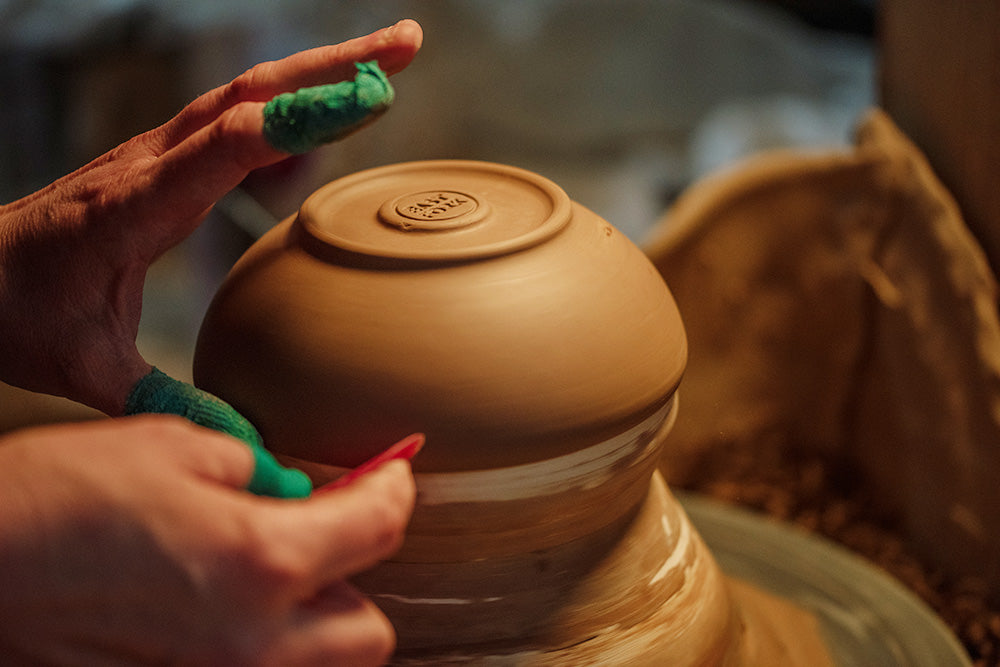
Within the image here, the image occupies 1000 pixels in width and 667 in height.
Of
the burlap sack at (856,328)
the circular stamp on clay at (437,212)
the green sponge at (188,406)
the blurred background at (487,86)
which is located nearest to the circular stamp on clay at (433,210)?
the circular stamp on clay at (437,212)

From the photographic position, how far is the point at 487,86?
5.07m

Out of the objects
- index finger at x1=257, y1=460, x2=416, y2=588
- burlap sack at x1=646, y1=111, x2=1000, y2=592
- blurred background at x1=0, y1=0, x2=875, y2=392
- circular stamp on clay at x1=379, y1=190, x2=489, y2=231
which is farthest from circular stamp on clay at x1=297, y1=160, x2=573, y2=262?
blurred background at x1=0, y1=0, x2=875, y2=392

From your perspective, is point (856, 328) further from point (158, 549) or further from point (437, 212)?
point (158, 549)

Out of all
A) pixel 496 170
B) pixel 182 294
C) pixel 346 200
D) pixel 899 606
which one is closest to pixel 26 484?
pixel 346 200

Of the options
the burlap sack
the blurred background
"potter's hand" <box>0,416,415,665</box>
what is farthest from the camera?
the blurred background

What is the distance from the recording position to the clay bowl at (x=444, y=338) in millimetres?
889

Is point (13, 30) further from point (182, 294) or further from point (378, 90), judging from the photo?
point (378, 90)

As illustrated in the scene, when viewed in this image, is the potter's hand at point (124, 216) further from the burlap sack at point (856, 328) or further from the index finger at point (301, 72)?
the burlap sack at point (856, 328)

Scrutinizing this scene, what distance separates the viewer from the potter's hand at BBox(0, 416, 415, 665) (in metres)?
0.65

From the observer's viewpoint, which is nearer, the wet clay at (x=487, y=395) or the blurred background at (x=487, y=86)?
the wet clay at (x=487, y=395)

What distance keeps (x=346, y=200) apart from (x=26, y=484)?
1.85ft

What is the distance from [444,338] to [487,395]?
73mm

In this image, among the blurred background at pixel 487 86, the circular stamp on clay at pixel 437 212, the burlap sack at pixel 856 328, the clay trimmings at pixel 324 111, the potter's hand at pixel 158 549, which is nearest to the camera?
the potter's hand at pixel 158 549

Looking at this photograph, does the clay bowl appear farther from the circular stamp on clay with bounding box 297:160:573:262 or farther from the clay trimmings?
the clay trimmings
